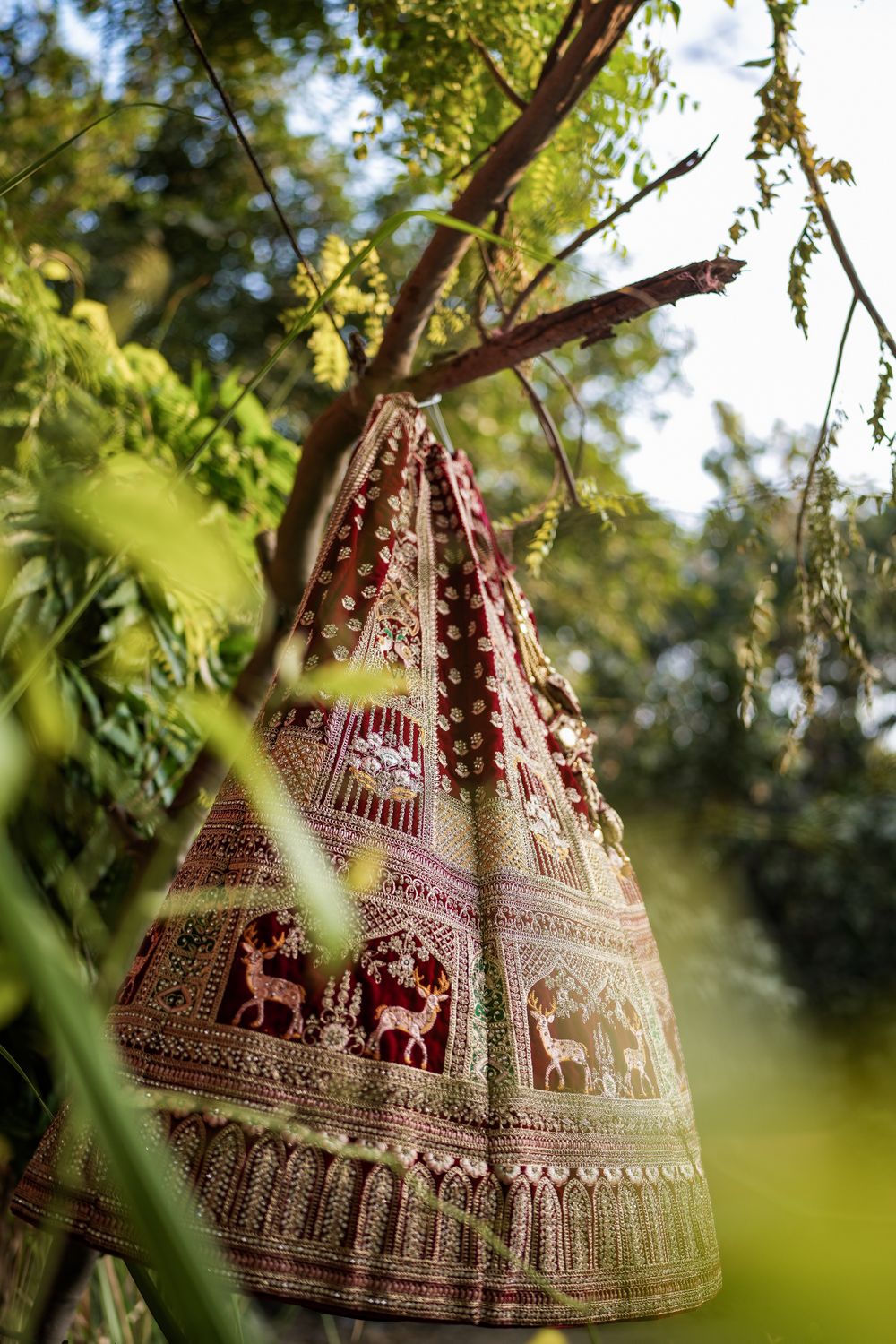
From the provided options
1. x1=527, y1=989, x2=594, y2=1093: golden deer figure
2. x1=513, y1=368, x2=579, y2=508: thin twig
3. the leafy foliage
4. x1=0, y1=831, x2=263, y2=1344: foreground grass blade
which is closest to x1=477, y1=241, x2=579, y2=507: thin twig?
x1=513, y1=368, x2=579, y2=508: thin twig

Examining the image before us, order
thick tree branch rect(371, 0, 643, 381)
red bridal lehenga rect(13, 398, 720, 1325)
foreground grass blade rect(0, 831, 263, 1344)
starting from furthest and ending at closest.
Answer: thick tree branch rect(371, 0, 643, 381), red bridal lehenga rect(13, 398, 720, 1325), foreground grass blade rect(0, 831, 263, 1344)

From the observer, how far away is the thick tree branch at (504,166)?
71 centimetres

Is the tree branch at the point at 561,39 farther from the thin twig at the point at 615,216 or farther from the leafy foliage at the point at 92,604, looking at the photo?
the leafy foliage at the point at 92,604

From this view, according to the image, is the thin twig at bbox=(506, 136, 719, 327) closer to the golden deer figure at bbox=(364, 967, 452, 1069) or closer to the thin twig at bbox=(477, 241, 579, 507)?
the thin twig at bbox=(477, 241, 579, 507)

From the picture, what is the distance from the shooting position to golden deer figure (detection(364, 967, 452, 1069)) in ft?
1.73

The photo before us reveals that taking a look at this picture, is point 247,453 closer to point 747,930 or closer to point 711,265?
point 711,265

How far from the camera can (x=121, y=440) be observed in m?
1.01

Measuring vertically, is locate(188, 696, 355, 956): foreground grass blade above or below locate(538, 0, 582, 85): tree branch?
below

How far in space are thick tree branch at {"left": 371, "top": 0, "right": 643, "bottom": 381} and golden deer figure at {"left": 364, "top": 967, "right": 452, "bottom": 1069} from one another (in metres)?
0.50

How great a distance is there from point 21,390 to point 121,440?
124mm

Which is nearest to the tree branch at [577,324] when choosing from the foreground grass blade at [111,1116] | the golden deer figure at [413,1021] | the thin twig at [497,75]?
the thin twig at [497,75]

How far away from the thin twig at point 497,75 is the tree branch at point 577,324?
20cm

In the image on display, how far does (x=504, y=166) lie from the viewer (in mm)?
752

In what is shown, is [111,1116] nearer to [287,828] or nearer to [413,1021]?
[287,828]
